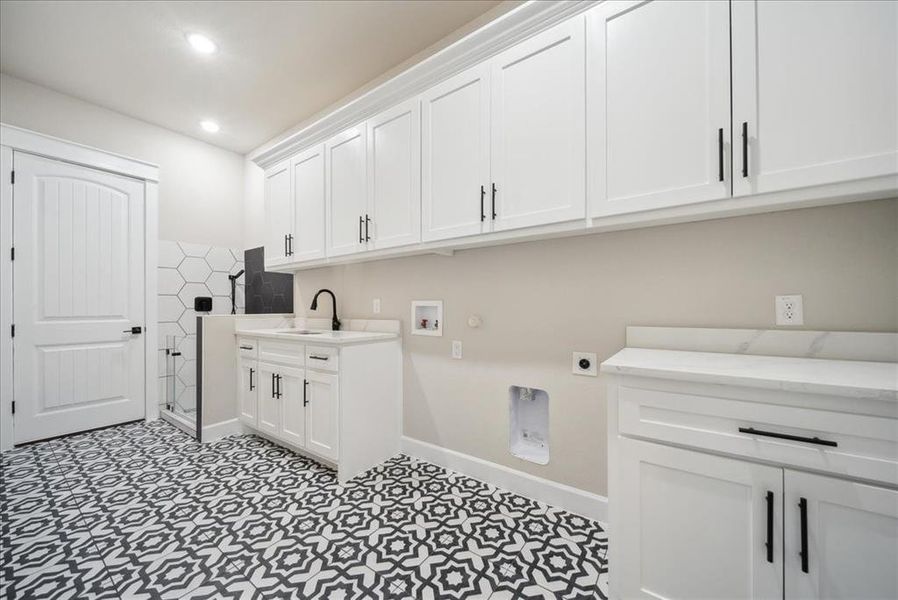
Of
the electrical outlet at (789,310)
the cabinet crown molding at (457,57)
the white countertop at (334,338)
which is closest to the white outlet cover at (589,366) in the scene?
the electrical outlet at (789,310)

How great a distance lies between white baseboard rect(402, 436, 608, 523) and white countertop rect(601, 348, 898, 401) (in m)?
0.85

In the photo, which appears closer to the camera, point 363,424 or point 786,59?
point 786,59

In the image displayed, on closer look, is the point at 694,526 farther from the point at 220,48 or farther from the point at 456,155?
the point at 220,48

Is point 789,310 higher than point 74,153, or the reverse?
point 74,153

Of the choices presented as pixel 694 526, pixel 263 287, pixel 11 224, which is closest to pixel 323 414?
pixel 694 526

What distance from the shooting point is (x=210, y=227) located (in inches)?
150

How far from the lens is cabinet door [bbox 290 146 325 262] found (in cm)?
265

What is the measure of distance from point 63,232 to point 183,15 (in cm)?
201

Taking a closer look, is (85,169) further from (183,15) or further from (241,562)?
(241,562)

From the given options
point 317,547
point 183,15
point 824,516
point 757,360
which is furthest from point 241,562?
point 183,15

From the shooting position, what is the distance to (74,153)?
9.59 ft

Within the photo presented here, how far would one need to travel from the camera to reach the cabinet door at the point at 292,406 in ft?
7.80

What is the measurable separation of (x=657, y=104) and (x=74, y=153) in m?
4.15

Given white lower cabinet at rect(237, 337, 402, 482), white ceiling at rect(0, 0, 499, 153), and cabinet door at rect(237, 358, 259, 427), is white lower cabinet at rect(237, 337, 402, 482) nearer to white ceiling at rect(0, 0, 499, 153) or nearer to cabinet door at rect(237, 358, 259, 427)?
cabinet door at rect(237, 358, 259, 427)
